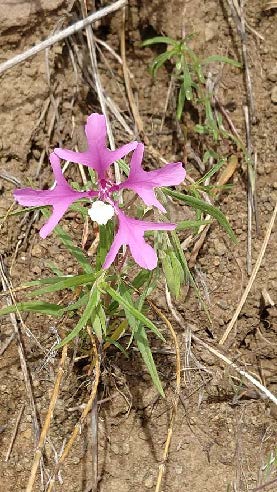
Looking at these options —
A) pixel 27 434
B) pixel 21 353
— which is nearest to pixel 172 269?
pixel 21 353

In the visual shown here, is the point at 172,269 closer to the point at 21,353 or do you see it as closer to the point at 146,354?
the point at 146,354

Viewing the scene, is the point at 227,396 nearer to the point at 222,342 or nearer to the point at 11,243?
the point at 222,342

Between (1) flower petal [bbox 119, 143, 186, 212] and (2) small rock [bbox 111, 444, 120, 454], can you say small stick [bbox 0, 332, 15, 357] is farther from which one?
(1) flower petal [bbox 119, 143, 186, 212]

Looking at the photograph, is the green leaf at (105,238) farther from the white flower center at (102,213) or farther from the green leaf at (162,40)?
the green leaf at (162,40)

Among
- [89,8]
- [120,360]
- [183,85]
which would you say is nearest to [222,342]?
[120,360]

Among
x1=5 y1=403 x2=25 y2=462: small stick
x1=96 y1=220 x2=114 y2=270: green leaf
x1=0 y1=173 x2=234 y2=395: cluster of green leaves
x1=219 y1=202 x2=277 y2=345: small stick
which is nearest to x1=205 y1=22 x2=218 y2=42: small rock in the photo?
x1=219 y1=202 x2=277 y2=345: small stick
